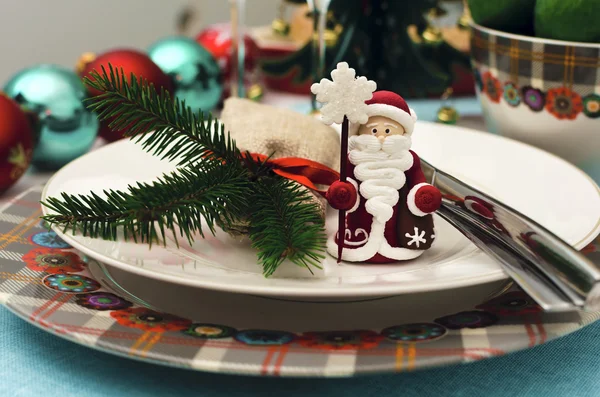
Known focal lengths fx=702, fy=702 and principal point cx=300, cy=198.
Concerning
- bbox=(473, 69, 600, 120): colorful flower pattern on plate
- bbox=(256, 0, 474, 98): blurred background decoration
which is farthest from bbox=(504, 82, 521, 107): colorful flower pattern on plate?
bbox=(256, 0, 474, 98): blurred background decoration

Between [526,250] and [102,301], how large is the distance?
24 centimetres

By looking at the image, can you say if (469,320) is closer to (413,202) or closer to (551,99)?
(413,202)

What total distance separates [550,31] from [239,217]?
0.36 metres

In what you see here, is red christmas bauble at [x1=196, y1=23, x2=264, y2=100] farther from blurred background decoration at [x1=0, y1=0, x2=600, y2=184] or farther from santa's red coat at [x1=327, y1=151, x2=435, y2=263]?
santa's red coat at [x1=327, y1=151, x2=435, y2=263]

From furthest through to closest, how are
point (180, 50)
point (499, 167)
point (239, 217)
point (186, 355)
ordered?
point (180, 50)
point (499, 167)
point (239, 217)
point (186, 355)

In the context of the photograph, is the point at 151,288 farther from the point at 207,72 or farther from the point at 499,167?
the point at 207,72

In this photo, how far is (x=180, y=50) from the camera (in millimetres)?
874

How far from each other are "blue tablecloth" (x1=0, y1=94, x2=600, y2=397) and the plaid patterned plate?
0.03m

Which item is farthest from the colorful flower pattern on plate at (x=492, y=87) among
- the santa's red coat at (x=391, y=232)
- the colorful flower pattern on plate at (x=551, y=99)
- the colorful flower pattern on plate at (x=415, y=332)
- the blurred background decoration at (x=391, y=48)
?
the colorful flower pattern on plate at (x=415, y=332)

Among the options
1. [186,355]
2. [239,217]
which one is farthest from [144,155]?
[186,355]

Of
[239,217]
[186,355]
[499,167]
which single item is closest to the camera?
[186,355]

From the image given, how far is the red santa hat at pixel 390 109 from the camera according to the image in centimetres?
43

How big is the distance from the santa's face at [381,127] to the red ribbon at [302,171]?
6cm

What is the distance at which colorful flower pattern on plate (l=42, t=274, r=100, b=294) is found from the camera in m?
0.41
